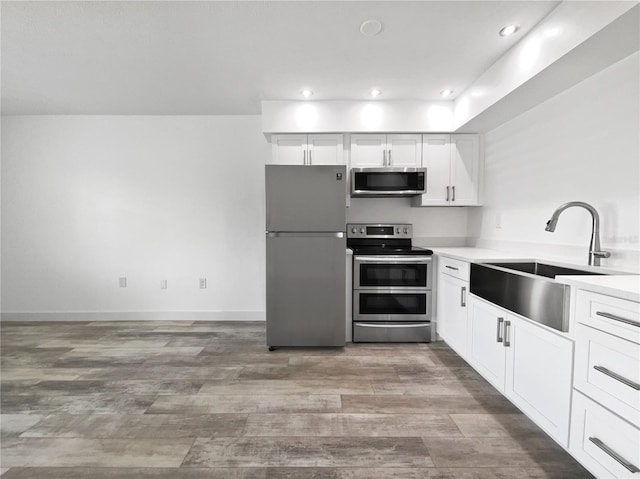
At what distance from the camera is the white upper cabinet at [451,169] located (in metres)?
→ 3.18

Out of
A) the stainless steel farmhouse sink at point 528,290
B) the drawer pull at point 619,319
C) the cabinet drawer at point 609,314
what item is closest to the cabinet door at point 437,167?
the stainless steel farmhouse sink at point 528,290

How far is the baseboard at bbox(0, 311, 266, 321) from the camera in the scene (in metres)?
3.65

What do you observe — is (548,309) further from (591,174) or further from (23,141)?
(23,141)

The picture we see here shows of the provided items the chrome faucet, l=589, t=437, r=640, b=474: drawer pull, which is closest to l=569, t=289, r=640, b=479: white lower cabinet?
l=589, t=437, r=640, b=474: drawer pull

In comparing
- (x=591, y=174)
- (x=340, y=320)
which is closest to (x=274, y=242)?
(x=340, y=320)

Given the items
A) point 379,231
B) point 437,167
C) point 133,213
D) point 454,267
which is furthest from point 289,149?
point 133,213

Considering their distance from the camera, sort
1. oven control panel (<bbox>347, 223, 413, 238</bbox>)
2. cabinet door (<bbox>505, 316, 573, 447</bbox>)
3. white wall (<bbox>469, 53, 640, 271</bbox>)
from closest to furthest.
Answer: cabinet door (<bbox>505, 316, 573, 447</bbox>) → white wall (<bbox>469, 53, 640, 271</bbox>) → oven control panel (<bbox>347, 223, 413, 238</bbox>)

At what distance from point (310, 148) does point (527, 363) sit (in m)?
2.51

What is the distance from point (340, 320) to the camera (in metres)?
2.81

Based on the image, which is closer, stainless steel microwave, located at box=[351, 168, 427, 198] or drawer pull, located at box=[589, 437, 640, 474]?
drawer pull, located at box=[589, 437, 640, 474]

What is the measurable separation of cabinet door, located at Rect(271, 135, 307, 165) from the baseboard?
1812mm

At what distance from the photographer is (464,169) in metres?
3.21

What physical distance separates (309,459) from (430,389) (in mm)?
1042

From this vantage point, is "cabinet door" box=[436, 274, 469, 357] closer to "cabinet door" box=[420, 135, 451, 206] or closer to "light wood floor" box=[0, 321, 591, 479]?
"light wood floor" box=[0, 321, 591, 479]
